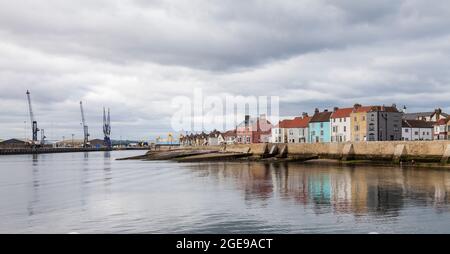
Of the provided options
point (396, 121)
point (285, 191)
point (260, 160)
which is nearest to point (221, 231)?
point (285, 191)

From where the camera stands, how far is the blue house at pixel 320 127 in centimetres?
13675

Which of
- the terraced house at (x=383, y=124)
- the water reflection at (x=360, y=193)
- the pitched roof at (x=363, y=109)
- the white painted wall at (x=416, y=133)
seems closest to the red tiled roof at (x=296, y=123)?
the pitched roof at (x=363, y=109)

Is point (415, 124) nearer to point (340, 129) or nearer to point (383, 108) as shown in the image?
point (383, 108)

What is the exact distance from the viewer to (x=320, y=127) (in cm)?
13988

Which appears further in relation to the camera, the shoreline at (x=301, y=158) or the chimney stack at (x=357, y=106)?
the chimney stack at (x=357, y=106)

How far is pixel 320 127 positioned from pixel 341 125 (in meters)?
11.4

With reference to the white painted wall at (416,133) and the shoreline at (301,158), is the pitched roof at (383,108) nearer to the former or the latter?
the white painted wall at (416,133)

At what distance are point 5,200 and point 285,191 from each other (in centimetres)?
2298

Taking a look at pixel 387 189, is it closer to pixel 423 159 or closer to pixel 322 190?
pixel 322 190

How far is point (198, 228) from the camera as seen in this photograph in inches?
954

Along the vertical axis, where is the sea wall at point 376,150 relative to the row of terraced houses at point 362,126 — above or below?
below

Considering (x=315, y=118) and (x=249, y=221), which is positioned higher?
(x=315, y=118)

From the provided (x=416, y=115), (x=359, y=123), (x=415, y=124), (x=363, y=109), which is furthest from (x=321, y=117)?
(x=416, y=115)

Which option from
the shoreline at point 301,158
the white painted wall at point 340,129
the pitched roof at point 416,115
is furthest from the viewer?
the pitched roof at point 416,115
